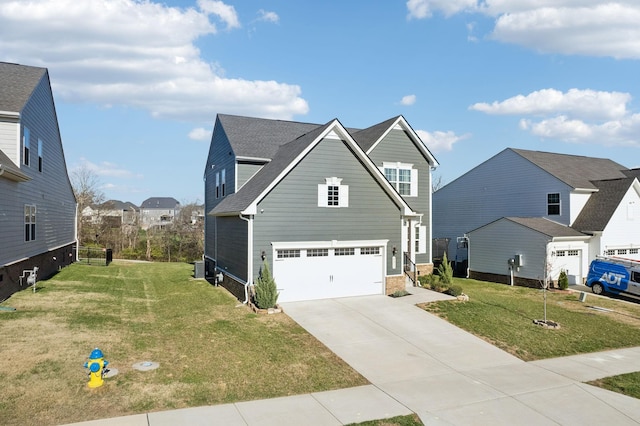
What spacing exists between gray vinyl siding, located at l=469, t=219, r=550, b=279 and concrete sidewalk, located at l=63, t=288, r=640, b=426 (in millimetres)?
12454

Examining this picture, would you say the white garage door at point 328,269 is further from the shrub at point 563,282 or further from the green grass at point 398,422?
the shrub at point 563,282

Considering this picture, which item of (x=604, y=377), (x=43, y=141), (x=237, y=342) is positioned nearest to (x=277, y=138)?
(x=43, y=141)

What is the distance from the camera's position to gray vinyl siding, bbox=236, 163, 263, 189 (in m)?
23.1

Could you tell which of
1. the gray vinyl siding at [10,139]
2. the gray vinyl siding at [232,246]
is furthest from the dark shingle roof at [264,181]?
the gray vinyl siding at [10,139]

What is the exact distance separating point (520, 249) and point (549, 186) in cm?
582

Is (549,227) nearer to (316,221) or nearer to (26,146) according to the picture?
(316,221)

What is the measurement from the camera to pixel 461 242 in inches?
1291

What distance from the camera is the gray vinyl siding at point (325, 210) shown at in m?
17.9

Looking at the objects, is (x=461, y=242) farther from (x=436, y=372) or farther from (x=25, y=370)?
(x=25, y=370)

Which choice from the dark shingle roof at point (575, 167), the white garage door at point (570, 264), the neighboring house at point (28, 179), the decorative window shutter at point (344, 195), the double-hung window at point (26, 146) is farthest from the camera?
the dark shingle roof at point (575, 167)

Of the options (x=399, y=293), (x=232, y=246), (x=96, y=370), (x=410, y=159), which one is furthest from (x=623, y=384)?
(x=410, y=159)

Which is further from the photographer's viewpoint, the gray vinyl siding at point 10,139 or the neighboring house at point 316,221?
the neighboring house at point 316,221

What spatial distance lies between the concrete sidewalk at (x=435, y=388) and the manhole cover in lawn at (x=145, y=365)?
2.48 metres

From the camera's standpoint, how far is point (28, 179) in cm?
1808
